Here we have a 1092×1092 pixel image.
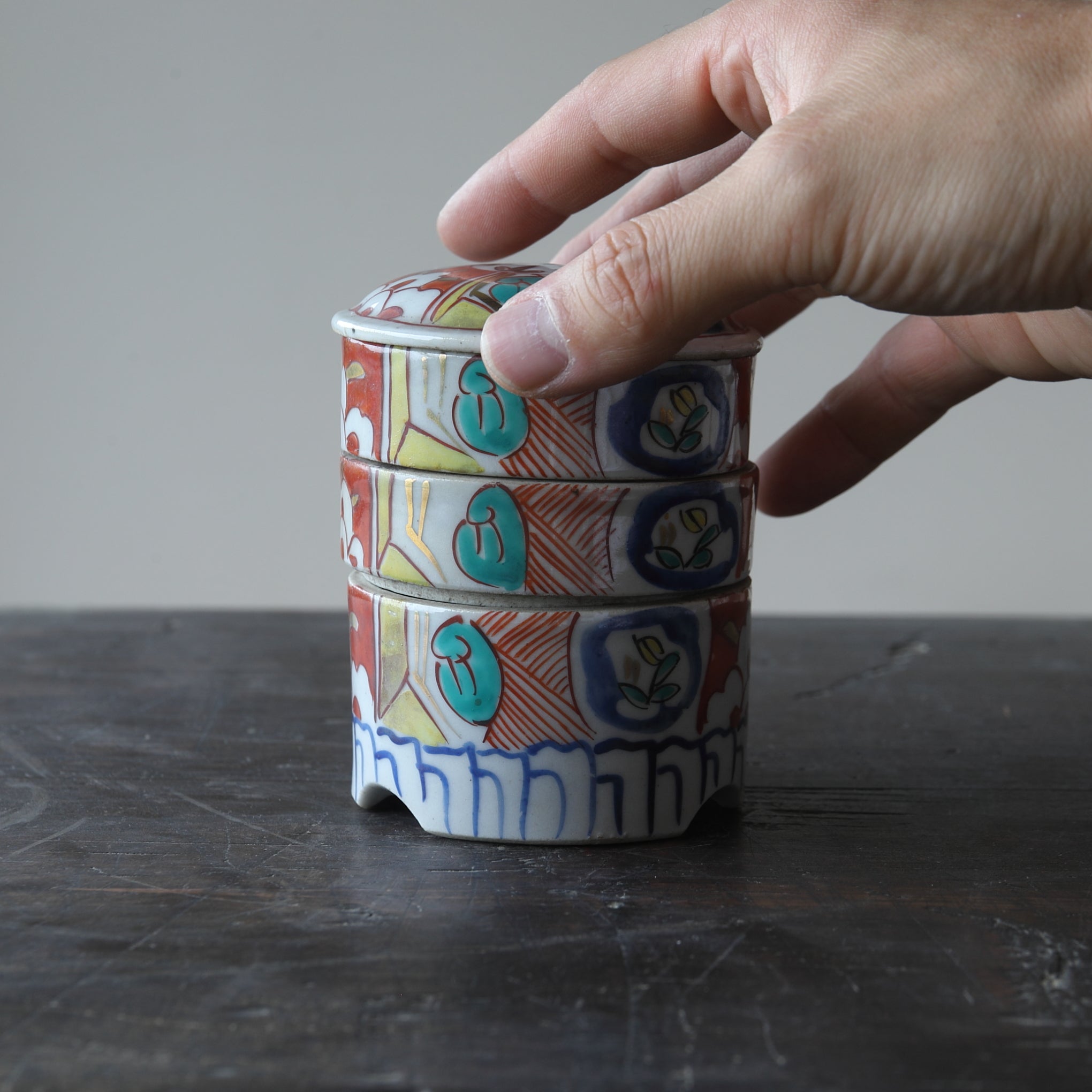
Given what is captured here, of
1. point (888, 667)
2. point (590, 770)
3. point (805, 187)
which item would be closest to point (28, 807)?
point (590, 770)

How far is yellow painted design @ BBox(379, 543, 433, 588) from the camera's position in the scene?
0.73 meters

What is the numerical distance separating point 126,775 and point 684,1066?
49 cm

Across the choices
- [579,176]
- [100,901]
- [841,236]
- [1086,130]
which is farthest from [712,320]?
[100,901]

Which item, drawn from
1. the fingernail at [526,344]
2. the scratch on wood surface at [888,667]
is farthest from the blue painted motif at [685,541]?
the scratch on wood surface at [888,667]

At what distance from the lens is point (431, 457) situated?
0.71 metres

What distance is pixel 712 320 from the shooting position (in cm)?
65

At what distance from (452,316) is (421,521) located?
12 cm

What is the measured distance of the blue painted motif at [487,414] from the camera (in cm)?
69

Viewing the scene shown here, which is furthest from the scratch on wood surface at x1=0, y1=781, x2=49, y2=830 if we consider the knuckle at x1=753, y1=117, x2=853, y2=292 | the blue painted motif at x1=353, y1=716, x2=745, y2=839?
the knuckle at x1=753, y1=117, x2=853, y2=292

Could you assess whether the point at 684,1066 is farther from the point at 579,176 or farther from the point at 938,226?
the point at 579,176

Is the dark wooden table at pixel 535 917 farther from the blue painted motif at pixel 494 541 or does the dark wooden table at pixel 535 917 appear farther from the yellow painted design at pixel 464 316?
the yellow painted design at pixel 464 316

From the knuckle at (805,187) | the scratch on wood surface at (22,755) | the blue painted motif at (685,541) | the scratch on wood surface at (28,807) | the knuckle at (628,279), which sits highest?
the knuckle at (805,187)

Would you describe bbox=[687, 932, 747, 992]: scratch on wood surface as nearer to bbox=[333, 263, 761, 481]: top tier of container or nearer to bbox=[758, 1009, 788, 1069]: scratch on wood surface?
bbox=[758, 1009, 788, 1069]: scratch on wood surface

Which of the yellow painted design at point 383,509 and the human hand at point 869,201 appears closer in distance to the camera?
the human hand at point 869,201
